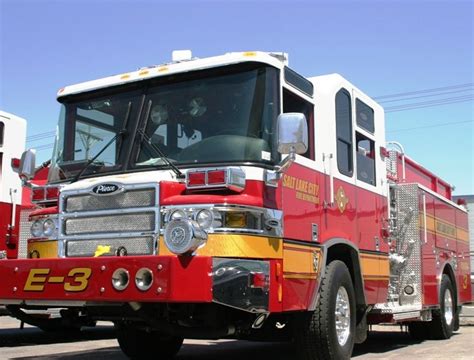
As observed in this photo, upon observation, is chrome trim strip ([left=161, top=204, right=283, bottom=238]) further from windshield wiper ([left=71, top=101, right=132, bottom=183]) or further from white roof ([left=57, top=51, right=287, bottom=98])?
white roof ([left=57, top=51, right=287, bottom=98])

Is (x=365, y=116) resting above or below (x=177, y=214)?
above

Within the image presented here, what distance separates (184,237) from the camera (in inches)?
187

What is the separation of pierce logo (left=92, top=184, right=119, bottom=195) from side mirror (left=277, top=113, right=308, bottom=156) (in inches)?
58.0

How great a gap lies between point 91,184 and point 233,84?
1541mm

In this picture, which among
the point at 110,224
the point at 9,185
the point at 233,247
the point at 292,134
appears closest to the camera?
the point at 233,247

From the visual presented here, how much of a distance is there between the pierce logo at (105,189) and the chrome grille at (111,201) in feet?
0.14

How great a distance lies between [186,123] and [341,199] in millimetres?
1986

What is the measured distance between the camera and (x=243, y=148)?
537 centimetres

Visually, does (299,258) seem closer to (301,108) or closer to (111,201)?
(301,108)

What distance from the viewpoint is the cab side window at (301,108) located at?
5.86m

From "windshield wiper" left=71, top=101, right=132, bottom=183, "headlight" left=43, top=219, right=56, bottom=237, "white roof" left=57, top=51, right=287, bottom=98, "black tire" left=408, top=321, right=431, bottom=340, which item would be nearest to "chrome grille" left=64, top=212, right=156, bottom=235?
"headlight" left=43, top=219, right=56, bottom=237

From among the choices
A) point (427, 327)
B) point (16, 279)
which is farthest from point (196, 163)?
point (427, 327)

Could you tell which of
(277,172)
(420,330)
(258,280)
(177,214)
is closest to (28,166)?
(177,214)

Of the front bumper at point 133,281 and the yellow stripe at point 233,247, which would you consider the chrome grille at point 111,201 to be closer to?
the yellow stripe at point 233,247
